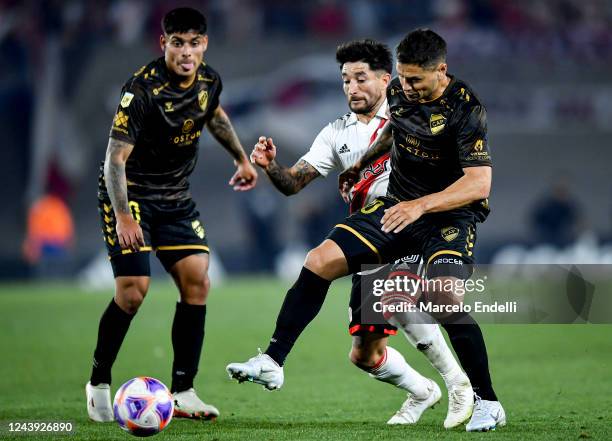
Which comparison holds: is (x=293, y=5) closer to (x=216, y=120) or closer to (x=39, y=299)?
(x=39, y=299)

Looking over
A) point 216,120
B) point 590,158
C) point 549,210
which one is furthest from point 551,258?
point 216,120

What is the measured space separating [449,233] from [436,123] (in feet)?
2.09

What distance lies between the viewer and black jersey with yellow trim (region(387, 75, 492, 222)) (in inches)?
249

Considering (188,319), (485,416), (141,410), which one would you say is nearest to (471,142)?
(485,416)

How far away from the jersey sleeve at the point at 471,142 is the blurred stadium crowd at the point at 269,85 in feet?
49.8

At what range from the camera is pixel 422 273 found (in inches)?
268

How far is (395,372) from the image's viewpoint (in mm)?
7027

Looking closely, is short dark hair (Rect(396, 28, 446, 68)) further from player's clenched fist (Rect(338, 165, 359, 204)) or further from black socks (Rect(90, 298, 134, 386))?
black socks (Rect(90, 298, 134, 386))

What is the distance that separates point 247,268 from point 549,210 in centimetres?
611

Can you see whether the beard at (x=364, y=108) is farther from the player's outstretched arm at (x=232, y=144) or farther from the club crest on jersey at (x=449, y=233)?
the club crest on jersey at (x=449, y=233)

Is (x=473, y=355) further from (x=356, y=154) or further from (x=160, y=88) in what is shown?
(x=160, y=88)

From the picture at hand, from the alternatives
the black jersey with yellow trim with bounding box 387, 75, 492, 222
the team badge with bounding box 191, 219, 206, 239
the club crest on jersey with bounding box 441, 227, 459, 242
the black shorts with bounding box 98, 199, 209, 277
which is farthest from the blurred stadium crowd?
the club crest on jersey with bounding box 441, 227, 459, 242

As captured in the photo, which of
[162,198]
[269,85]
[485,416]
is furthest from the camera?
[269,85]

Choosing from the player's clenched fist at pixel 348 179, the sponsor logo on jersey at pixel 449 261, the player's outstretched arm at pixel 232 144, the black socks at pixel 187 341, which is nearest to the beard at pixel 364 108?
the player's clenched fist at pixel 348 179
